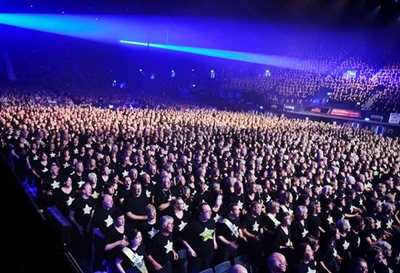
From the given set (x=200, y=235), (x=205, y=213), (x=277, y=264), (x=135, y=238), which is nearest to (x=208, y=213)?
(x=205, y=213)

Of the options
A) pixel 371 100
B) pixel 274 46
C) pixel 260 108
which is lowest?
pixel 260 108

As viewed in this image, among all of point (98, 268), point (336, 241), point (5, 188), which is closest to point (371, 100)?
point (336, 241)

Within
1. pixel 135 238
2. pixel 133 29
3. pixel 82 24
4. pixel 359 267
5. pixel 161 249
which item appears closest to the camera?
pixel 359 267

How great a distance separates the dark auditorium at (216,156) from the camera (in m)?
4.84

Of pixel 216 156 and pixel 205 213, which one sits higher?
pixel 205 213

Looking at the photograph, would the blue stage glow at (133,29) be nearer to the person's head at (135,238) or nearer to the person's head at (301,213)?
the person's head at (301,213)

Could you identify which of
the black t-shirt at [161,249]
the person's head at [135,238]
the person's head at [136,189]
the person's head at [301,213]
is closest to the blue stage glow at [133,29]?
the person's head at [136,189]

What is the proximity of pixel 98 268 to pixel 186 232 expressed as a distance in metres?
1.46

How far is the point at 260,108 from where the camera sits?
119 feet

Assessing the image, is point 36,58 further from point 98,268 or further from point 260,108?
point 98,268

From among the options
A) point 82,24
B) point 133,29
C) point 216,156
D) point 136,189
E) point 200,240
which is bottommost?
point 216,156

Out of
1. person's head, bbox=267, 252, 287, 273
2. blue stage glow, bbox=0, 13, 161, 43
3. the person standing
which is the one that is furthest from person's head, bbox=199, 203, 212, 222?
blue stage glow, bbox=0, 13, 161, 43

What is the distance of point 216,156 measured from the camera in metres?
11.3

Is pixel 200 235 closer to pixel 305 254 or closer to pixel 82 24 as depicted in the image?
pixel 305 254
